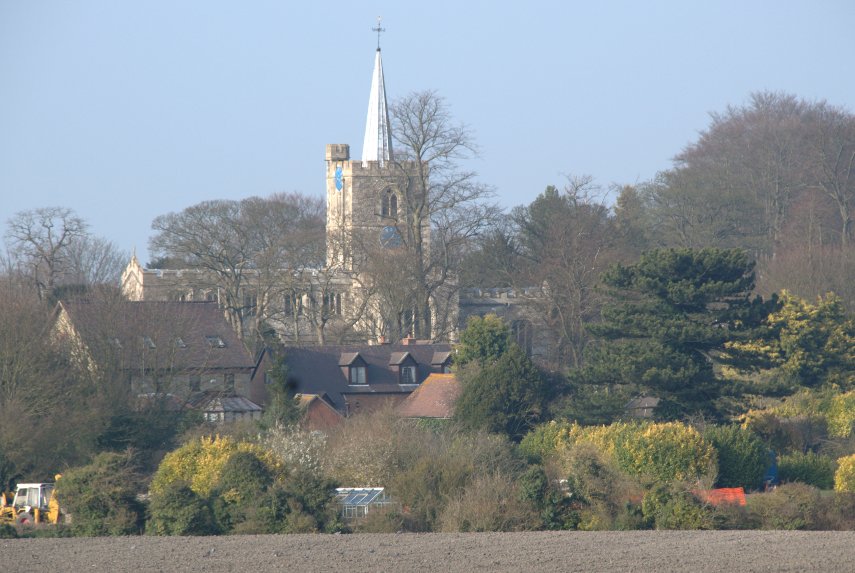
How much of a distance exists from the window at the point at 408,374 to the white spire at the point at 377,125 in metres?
33.7

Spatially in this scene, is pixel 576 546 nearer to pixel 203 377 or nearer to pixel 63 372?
pixel 63 372

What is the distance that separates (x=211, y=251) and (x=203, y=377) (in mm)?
19232

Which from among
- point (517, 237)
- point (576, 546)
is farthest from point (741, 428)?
point (517, 237)

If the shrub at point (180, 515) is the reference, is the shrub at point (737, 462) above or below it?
above

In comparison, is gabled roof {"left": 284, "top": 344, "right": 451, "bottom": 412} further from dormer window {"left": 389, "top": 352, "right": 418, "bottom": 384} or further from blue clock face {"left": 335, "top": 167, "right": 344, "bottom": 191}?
blue clock face {"left": 335, "top": 167, "right": 344, "bottom": 191}

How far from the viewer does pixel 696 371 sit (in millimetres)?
44625

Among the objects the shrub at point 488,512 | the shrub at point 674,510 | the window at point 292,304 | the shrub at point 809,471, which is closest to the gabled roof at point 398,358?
the window at point 292,304

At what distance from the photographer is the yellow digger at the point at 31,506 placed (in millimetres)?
32744

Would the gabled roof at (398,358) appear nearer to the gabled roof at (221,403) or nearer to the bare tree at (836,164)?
the gabled roof at (221,403)

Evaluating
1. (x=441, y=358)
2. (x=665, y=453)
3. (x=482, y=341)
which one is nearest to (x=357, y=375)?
(x=441, y=358)

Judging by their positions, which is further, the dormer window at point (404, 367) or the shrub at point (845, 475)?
the dormer window at point (404, 367)

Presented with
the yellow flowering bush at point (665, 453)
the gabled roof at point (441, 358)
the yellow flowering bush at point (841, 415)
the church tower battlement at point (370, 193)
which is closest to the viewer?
the yellow flowering bush at point (665, 453)

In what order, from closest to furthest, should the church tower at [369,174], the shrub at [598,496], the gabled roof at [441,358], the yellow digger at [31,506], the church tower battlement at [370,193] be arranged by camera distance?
the shrub at [598,496], the yellow digger at [31,506], the gabled roof at [441,358], the church tower battlement at [370,193], the church tower at [369,174]

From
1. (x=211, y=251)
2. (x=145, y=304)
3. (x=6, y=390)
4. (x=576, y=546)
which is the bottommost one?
(x=576, y=546)
